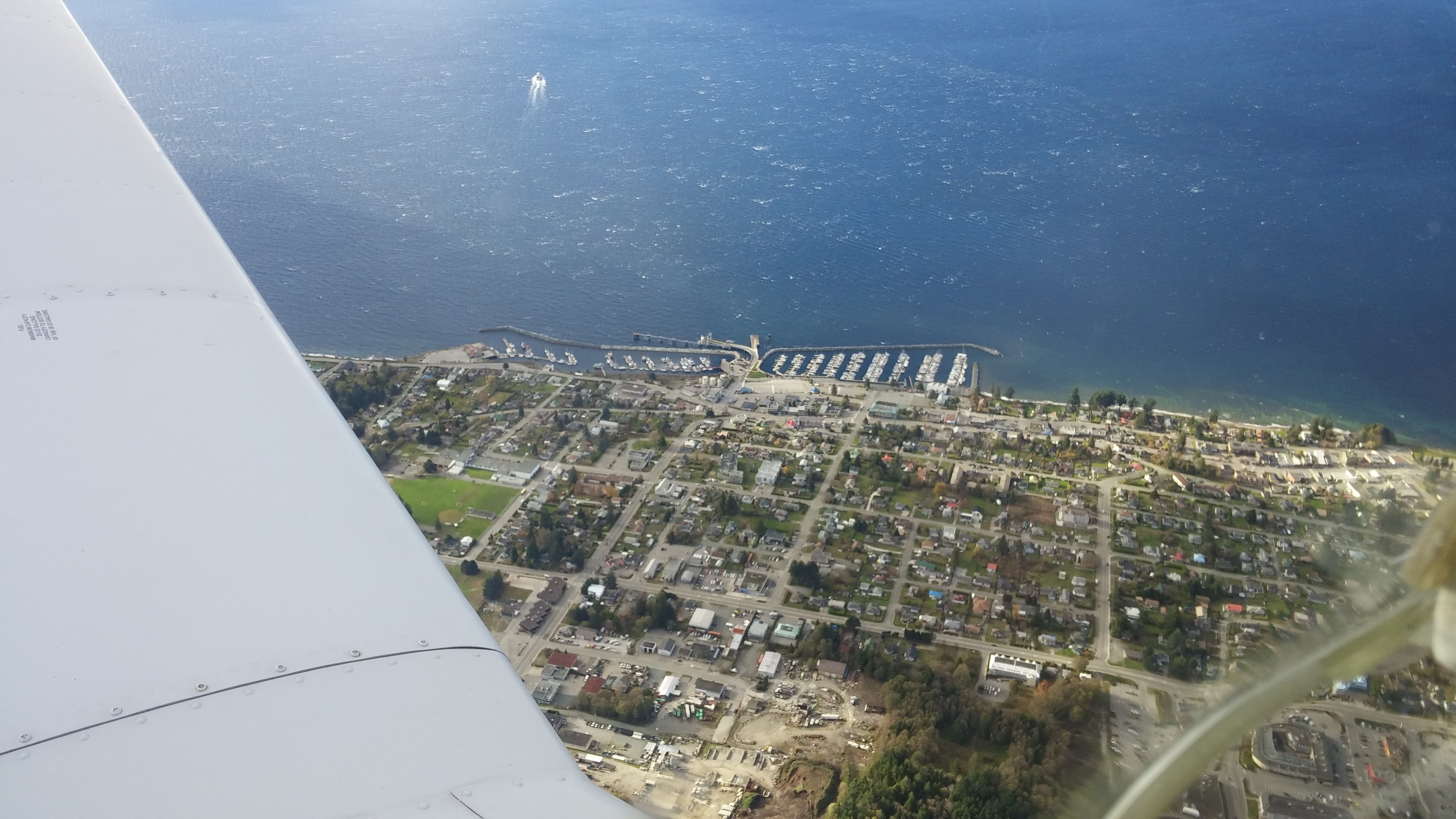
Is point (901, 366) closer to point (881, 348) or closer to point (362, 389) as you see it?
point (881, 348)

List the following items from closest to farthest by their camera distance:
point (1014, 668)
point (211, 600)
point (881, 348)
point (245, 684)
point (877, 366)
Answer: point (245, 684), point (211, 600), point (1014, 668), point (877, 366), point (881, 348)

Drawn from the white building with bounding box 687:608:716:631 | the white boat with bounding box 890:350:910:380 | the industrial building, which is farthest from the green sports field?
the industrial building

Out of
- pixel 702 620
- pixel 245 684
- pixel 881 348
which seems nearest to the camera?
pixel 245 684

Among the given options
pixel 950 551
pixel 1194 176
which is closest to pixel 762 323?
pixel 950 551

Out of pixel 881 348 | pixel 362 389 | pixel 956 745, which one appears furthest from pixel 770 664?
pixel 881 348

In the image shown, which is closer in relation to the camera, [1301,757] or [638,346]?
[1301,757]

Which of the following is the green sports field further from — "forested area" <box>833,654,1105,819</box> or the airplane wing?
the airplane wing

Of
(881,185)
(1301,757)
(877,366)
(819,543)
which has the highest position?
(881,185)
